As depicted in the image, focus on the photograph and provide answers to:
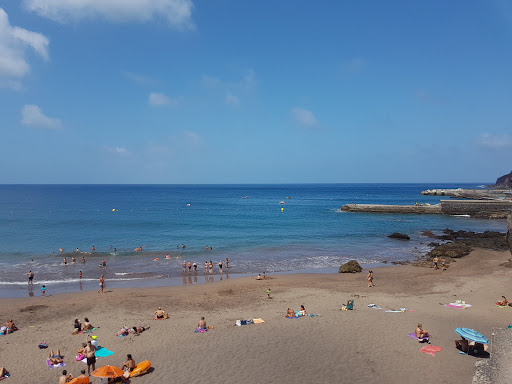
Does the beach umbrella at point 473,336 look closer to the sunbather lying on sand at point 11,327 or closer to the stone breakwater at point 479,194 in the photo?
the sunbather lying on sand at point 11,327

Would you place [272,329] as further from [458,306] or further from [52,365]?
[458,306]

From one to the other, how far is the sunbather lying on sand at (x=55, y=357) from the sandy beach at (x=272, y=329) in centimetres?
30

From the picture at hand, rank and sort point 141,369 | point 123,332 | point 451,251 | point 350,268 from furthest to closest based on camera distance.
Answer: point 451,251, point 350,268, point 123,332, point 141,369

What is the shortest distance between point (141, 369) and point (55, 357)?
3.61 metres

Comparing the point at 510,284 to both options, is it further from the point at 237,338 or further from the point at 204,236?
the point at 204,236

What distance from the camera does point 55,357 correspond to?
39.8ft

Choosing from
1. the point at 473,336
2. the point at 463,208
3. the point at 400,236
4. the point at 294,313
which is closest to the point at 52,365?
the point at 294,313

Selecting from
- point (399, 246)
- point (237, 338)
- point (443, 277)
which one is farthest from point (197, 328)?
point (399, 246)

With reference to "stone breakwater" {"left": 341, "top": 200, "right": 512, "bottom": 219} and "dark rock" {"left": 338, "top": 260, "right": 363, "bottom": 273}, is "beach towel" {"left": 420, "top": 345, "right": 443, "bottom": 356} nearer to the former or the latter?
"dark rock" {"left": 338, "top": 260, "right": 363, "bottom": 273}

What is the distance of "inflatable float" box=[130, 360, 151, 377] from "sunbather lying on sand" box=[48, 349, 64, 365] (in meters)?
3.05

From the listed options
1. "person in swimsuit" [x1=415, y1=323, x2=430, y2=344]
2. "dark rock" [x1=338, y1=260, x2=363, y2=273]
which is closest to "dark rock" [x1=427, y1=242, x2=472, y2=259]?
"dark rock" [x1=338, y1=260, x2=363, y2=273]

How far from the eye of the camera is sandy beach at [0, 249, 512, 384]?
11.1 metres

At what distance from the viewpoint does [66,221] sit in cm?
5719

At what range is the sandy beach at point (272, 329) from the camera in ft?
36.6
